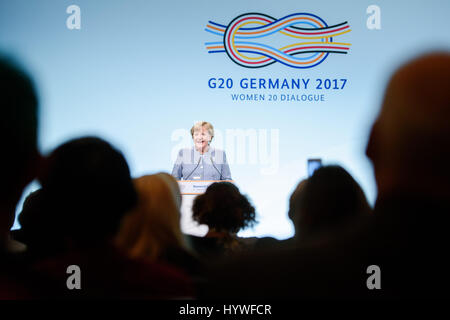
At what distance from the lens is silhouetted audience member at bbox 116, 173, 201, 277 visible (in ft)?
4.53

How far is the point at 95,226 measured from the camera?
117 cm

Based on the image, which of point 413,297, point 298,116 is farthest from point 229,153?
point 413,297

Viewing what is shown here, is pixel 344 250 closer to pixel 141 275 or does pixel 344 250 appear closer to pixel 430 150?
pixel 430 150

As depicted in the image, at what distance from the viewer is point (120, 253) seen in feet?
3.75

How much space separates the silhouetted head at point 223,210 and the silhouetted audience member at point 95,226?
889mm

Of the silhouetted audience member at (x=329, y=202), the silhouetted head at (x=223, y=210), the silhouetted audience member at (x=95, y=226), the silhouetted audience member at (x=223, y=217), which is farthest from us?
the silhouetted head at (x=223, y=210)

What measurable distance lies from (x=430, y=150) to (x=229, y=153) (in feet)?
8.47

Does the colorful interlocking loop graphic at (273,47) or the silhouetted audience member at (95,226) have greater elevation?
the colorful interlocking loop graphic at (273,47)

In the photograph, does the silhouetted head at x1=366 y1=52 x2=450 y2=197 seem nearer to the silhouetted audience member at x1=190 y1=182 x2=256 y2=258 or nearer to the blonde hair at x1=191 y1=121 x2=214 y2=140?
the silhouetted audience member at x1=190 y1=182 x2=256 y2=258

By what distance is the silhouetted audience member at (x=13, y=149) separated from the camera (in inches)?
32.8

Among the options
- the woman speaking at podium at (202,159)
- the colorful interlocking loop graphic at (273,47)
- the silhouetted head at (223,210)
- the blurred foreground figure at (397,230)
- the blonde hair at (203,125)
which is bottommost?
the blurred foreground figure at (397,230)

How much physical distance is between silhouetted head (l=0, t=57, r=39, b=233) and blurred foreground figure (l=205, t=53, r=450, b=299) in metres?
0.49

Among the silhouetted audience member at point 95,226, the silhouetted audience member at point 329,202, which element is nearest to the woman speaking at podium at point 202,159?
the silhouetted audience member at point 329,202

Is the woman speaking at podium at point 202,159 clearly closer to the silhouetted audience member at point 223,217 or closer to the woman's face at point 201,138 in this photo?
the woman's face at point 201,138
